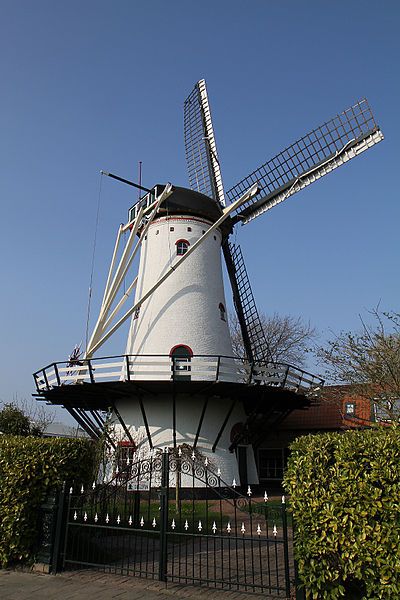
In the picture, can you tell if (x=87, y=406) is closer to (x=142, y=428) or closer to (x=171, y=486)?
(x=142, y=428)

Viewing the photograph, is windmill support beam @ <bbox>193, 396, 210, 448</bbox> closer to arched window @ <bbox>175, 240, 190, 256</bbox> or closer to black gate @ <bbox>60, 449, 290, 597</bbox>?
arched window @ <bbox>175, 240, 190, 256</bbox>

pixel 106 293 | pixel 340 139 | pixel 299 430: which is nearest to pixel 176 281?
pixel 106 293

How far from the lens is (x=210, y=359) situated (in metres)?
15.1

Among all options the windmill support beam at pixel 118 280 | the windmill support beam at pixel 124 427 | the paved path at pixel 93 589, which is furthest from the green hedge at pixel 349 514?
the windmill support beam at pixel 118 280

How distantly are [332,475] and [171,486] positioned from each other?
10275mm

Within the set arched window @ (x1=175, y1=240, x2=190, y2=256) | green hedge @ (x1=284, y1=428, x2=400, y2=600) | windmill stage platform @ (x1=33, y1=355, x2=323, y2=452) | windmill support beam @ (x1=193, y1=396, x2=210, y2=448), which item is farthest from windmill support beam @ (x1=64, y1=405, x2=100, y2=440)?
green hedge @ (x1=284, y1=428, x2=400, y2=600)

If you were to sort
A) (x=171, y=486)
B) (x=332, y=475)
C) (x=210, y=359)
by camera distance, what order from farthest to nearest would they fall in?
(x=210, y=359), (x=171, y=486), (x=332, y=475)

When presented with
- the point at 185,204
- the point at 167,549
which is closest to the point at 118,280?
the point at 185,204

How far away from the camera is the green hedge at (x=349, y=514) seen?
4156mm

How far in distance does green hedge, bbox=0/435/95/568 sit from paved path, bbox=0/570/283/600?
1.30 feet

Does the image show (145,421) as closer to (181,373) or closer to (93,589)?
(181,373)

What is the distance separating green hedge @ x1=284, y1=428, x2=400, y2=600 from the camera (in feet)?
13.6

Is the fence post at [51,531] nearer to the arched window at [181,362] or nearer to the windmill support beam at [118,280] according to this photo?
the arched window at [181,362]

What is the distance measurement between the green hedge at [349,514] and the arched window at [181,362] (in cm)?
839
